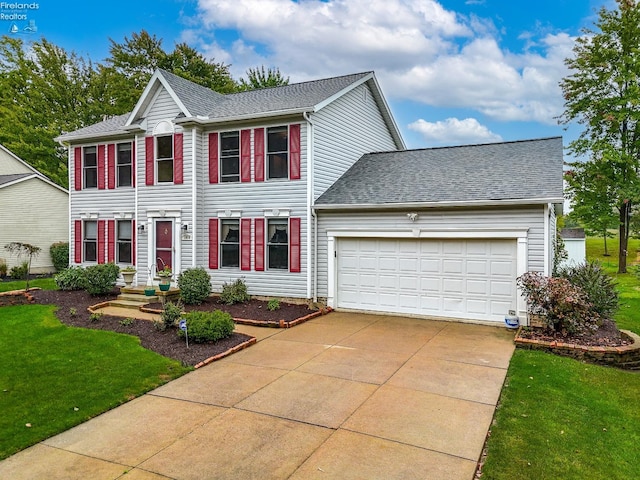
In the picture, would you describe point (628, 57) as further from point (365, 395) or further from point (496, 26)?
point (365, 395)

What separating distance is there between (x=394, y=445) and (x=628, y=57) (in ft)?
81.0

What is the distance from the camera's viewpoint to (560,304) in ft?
28.0

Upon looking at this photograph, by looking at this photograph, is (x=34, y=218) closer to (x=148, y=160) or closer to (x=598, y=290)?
(x=148, y=160)

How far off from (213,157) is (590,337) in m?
11.0

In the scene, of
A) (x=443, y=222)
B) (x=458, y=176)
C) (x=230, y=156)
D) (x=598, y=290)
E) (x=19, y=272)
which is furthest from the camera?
(x=19, y=272)

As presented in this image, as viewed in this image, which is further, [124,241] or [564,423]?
[124,241]

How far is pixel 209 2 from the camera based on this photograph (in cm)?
1639

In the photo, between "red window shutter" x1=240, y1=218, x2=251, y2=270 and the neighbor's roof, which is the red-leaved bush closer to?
the neighbor's roof

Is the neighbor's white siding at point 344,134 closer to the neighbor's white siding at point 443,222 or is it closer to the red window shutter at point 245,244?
the neighbor's white siding at point 443,222

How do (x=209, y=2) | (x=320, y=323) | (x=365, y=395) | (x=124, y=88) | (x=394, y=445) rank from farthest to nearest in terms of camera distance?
(x=124, y=88) < (x=209, y=2) < (x=320, y=323) < (x=365, y=395) < (x=394, y=445)

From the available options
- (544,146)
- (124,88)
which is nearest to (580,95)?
(544,146)

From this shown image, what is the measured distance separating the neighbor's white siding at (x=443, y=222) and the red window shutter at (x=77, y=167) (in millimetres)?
9705

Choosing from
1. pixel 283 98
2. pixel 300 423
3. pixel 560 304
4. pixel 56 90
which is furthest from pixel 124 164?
pixel 56 90

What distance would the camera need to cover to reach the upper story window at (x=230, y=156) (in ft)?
44.0
